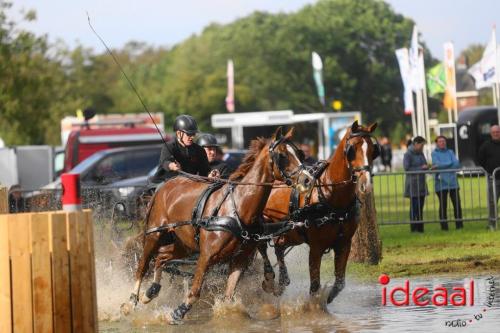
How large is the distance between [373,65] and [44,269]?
97964 mm

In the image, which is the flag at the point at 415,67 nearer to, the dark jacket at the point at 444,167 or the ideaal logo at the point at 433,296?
the dark jacket at the point at 444,167

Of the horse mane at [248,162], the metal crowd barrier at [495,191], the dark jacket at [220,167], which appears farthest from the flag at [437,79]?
the horse mane at [248,162]

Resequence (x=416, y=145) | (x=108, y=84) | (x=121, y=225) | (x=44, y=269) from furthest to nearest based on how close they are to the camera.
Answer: (x=108, y=84)
(x=416, y=145)
(x=121, y=225)
(x=44, y=269)

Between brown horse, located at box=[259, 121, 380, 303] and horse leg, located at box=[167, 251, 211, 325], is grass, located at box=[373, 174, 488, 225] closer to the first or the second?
brown horse, located at box=[259, 121, 380, 303]

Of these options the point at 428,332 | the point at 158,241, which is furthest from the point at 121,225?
the point at 428,332

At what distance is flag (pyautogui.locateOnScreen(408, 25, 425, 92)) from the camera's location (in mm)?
46938

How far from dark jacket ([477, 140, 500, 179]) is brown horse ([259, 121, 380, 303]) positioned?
11.1 m

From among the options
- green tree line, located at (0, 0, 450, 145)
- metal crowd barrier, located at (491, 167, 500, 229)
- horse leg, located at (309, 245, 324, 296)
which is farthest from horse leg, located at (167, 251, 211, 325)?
green tree line, located at (0, 0, 450, 145)

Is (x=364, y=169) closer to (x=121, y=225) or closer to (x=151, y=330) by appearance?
(x=151, y=330)

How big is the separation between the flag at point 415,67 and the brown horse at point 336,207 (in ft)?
111

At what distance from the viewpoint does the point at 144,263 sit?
539 inches

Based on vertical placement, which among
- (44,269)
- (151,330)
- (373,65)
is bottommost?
(151,330)

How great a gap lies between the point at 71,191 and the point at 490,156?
16.6 meters

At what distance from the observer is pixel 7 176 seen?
3378 centimetres
